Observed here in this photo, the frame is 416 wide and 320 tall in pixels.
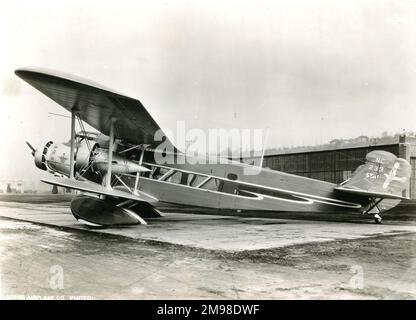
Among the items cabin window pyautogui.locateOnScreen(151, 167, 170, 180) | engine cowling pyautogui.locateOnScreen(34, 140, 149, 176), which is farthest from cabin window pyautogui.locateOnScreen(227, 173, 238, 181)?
engine cowling pyautogui.locateOnScreen(34, 140, 149, 176)

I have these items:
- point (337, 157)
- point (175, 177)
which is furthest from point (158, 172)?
point (337, 157)

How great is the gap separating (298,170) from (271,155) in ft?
9.31

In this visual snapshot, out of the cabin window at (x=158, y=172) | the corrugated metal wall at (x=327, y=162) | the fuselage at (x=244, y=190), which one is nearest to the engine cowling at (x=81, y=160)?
the cabin window at (x=158, y=172)

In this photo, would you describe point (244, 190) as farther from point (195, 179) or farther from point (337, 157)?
point (337, 157)

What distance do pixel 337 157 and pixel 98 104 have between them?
66.2ft

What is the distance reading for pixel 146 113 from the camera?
8.15 meters

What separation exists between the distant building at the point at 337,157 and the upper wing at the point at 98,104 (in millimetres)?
16453

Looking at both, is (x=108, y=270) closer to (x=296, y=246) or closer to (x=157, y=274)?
(x=157, y=274)

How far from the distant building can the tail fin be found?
12766 millimetres

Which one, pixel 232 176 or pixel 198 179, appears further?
pixel 198 179

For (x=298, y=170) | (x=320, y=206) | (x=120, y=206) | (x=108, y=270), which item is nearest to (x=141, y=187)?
(x=120, y=206)

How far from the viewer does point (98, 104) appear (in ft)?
25.9

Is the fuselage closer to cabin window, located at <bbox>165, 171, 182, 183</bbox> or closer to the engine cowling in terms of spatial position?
cabin window, located at <bbox>165, 171, 182, 183</bbox>

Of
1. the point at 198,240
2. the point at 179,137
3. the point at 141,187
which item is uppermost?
the point at 179,137
